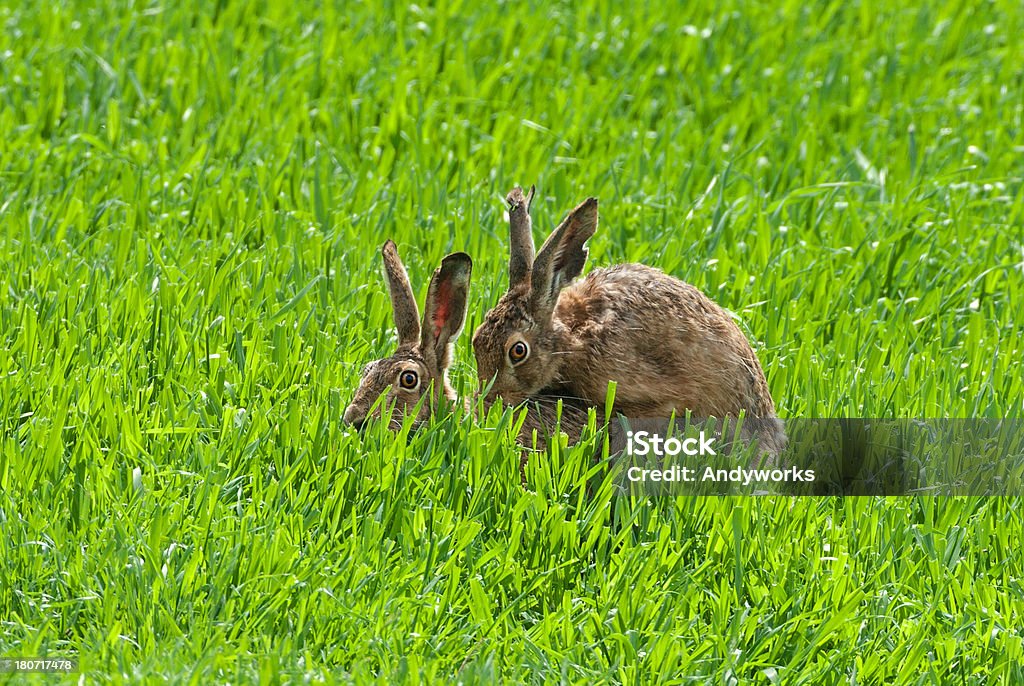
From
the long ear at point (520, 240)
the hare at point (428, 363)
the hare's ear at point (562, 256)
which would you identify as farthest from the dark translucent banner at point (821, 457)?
the long ear at point (520, 240)

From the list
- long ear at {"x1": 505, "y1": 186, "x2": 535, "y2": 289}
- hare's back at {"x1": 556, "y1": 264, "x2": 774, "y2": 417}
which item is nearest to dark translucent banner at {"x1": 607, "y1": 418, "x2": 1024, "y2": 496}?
hare's back at {"x1": 556, "y1": 264, "x2": 774, "y2": 417}

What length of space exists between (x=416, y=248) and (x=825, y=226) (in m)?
1.96

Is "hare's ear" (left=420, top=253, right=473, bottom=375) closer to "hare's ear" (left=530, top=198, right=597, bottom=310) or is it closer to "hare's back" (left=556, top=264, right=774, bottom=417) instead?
"hare's ear" (left=530, top=198, right=597, bottom=310)

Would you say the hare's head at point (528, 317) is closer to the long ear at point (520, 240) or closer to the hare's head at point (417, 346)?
the long ear at point (520, 240)

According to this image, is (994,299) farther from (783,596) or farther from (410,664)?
(410,664)

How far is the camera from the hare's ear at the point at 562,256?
4.67 metres

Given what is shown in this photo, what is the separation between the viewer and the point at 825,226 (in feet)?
22.1

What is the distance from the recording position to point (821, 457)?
4887 millimetres

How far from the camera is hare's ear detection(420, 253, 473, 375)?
4.72 metres

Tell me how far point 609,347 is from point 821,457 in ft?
2.69

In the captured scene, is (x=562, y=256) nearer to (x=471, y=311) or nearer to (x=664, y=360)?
(x=664, y=360)

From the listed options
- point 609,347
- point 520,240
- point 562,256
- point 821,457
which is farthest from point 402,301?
point 821,457

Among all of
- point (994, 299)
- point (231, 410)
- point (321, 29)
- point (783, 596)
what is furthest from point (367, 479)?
point (321, 29)

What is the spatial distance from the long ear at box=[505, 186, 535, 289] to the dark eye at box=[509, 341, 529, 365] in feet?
0.69
